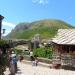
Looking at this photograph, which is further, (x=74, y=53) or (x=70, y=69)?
(x=74, y=53)

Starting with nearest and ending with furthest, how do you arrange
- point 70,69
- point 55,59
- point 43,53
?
point 70,69 < point 55,59 < point 43,53

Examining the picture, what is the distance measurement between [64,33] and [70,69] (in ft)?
24.3

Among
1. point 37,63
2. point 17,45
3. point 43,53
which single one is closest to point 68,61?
point 37,63

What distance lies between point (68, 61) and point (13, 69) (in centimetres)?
1035

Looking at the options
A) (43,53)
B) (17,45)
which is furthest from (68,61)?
(17,45)

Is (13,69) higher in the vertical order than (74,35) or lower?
lower

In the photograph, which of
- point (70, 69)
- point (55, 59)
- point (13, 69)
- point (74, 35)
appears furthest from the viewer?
point (74, 35)

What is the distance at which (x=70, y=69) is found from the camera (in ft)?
100

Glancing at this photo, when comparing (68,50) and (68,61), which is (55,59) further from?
(68,50)

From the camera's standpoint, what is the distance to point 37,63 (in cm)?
3400

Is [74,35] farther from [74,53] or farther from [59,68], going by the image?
[59,68]

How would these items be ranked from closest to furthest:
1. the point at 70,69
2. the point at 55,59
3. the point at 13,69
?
the point at 13,69
the point at 70,69
the point at 55,59

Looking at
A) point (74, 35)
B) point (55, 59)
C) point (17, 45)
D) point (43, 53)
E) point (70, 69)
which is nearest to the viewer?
point (70, 69)

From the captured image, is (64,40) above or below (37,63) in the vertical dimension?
above
